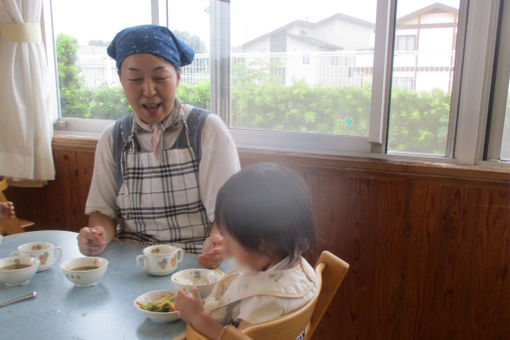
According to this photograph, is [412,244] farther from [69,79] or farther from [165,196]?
[69,79]

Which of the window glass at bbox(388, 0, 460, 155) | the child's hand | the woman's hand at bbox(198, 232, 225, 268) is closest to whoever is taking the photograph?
the child's hand

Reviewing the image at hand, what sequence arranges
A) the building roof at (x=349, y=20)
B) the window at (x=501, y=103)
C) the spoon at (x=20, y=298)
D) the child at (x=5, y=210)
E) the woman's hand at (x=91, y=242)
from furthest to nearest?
the building roof at (x=349, y=20) → the window at (x=501, y=103) → the child at (x=5, y=210) → the woman's hand at (x=91, y=242) → the spoon at (x=20, y=298)

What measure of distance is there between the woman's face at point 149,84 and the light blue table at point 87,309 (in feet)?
1.81

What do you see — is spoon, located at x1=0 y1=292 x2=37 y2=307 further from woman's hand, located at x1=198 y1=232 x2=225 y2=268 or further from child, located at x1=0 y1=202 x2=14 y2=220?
child, located at x1=0 y1=202 x2=14 y2=220

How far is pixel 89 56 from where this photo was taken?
247 centimetres

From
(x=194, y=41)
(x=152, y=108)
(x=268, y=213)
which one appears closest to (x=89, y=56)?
(x=194, y=41)

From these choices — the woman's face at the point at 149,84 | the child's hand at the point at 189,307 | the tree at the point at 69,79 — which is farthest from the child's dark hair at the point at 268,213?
the tree at the point at 69,79

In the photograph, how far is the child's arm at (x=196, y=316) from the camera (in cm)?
74

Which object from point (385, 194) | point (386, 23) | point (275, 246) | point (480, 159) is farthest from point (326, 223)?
point (275, 246)

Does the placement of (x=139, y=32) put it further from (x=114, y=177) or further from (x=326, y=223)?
(x=326, y=223)

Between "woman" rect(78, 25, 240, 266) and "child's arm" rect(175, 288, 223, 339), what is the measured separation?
2.19 feet

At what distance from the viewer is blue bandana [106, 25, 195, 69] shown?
1410 mm

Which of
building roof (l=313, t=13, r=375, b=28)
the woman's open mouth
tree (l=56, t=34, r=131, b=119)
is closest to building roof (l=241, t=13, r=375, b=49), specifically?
building roof (l=313, t=13, r=375, b=28)

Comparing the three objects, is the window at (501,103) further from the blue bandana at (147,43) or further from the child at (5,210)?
the child at (5,210)
